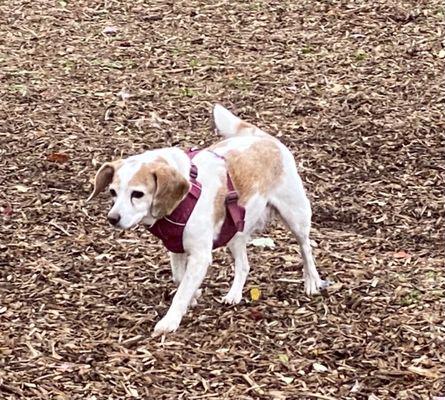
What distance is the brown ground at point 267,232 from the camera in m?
4.88

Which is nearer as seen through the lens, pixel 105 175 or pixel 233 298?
pixel 105 175

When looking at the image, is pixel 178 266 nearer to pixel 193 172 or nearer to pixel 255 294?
pixel 255 294

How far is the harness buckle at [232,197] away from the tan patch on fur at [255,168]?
4 centimetres

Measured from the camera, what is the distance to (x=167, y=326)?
16.9ft

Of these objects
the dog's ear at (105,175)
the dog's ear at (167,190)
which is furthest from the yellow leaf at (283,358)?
the dog's ear at (105,175)

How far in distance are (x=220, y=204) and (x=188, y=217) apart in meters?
0.23

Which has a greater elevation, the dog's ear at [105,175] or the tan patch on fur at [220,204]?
the dog's ear at [105,175]

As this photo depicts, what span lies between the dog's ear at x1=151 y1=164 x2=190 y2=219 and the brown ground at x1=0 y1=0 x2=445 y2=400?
656 mm

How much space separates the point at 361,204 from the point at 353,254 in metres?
0.96

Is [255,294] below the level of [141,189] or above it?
below

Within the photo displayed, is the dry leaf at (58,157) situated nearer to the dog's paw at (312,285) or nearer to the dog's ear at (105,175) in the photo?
the dog's paw at (312,285)

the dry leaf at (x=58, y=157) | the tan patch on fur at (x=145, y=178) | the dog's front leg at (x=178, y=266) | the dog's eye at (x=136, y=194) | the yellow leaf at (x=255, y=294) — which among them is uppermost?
the tan patch on fur at (x=145, y=178)

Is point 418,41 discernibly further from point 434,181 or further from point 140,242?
point 140,242

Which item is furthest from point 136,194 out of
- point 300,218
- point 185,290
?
point 300,218
